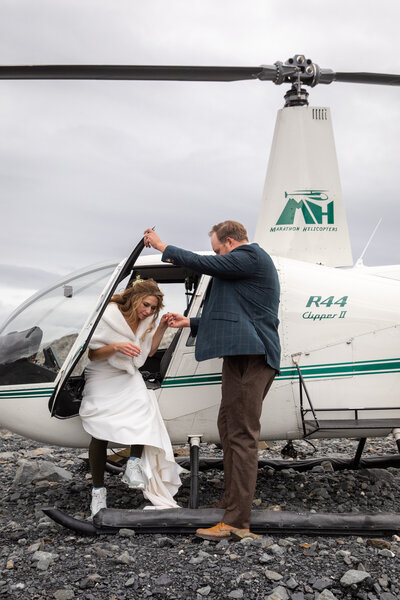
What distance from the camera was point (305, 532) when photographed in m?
4.92

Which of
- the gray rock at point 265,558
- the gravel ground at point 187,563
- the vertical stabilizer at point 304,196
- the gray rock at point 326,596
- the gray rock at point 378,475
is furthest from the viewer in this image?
the gray rock at point 378,475

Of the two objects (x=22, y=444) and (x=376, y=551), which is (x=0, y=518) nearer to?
(x=376, y=551)

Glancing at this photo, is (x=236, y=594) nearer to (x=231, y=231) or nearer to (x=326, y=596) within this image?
(x=326, y=596)

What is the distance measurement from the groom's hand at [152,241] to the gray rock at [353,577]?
2579 millimetres

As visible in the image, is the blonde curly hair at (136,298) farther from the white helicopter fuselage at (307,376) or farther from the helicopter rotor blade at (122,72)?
the helicopter rotor blade at (122,72)

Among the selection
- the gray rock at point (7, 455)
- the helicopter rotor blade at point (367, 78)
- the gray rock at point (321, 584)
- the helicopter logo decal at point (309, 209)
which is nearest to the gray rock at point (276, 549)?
the gray rock at point (321, 584)

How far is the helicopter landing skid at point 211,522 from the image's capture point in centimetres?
486

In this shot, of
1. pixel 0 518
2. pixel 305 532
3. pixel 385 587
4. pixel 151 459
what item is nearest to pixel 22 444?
pixel 0 518

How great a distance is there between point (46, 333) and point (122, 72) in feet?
7.76

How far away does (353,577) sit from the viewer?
4070mm

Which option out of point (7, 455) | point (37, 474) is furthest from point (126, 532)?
point (7, 455)

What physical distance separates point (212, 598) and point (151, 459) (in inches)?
56.9

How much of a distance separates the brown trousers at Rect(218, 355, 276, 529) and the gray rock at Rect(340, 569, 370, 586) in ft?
2.98

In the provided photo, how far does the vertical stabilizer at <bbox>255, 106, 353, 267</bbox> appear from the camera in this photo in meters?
6.16
